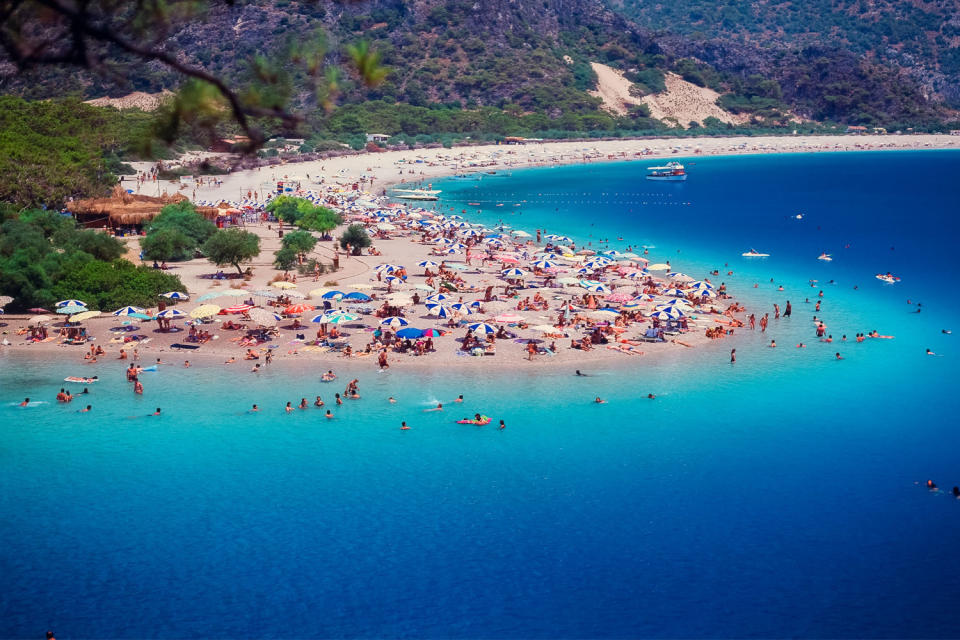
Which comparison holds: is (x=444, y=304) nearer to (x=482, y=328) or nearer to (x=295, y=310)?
(x=482, y=328)

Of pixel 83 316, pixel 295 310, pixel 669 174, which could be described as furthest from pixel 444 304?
pixel 669 174

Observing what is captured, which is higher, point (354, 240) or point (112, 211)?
point (112, 211)

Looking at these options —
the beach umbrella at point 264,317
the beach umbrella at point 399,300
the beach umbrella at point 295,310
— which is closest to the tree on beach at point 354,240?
the beach umbrella at point 399,300

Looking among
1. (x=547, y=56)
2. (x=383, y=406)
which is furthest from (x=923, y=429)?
(x=547, y=56)

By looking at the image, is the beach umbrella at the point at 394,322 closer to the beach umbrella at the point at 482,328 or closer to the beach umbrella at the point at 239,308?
the beach umbrella at the point at 482,328

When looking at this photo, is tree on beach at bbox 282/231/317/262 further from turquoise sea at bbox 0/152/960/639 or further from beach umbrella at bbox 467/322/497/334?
turquoise sea at bbox 0/152/960/639

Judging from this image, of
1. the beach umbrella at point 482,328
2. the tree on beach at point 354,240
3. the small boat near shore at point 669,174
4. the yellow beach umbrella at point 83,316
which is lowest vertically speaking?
the beach umbrella at point 482,328

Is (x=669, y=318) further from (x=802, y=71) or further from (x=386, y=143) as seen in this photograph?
(x=802, y=71)
